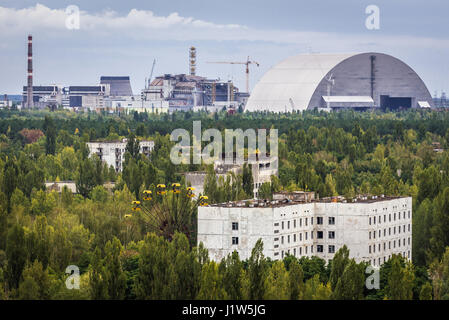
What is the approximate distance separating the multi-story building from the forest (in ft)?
2.88

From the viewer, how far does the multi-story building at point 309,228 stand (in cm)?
4744

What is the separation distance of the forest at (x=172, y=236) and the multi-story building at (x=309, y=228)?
2.88 ft

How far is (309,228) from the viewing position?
1954 inches

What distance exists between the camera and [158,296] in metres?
39.3

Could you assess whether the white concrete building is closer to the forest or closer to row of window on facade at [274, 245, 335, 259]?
the forest

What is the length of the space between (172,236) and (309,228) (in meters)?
5.21

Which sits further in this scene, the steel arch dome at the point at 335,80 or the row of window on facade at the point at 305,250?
the steel arch dome at the point at 335,80

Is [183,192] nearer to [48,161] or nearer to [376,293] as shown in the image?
[376,293]

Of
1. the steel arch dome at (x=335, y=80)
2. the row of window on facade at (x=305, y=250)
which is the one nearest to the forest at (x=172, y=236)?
the row of window on facade at (x=305, y=250)

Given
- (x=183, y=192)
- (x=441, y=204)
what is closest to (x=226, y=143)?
(x=183, y=192)

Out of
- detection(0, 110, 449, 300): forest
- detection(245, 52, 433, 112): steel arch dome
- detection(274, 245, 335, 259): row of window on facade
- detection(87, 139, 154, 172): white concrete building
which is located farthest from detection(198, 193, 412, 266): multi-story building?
detection(245, 52, 433, 112): steel arch dome

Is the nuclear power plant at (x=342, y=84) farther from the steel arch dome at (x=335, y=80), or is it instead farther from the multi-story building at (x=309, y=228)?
the multi-story building at (x=309, y=228)

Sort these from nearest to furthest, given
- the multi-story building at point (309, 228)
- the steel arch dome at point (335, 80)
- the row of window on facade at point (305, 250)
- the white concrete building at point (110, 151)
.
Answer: the multi-story building at point (309, 228) < the row of window on facade at point (305, 250) < the white concrete building at point (110, 151) < the steel arch dome at point (335, 80)
